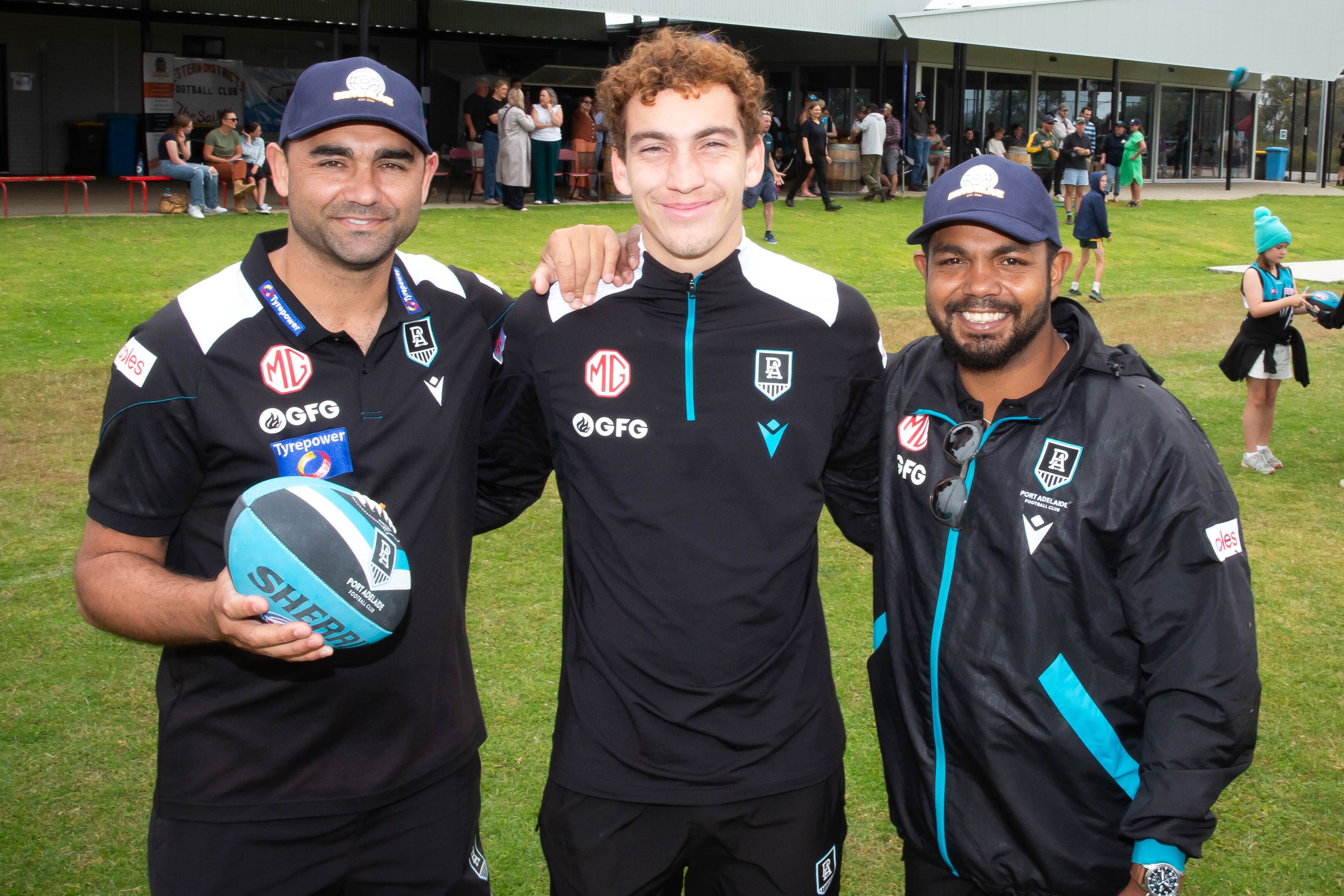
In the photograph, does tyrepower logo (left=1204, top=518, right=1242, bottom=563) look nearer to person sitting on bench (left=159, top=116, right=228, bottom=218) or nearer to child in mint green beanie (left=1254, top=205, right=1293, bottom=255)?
child in mint green beanie (left=1254, top=205, right=1293, bottom=255)

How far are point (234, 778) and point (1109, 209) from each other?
28.9 meters

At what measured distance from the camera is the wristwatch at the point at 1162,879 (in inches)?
95.0

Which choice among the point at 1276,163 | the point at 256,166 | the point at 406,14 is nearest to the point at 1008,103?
the point at 1276,163

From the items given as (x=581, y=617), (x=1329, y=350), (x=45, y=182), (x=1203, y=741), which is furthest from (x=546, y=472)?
(x=45, y=182)

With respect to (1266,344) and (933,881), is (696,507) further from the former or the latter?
(1266,344)

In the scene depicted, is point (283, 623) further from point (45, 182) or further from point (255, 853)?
point (45, 182)

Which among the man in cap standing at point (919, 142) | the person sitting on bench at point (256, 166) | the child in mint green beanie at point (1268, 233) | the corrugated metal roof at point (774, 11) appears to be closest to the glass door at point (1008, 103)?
the man in cap standing at point (919, 142)

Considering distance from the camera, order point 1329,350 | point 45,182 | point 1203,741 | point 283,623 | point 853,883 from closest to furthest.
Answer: point 283,623, point 1203,741, point 853,883, point 1329,350, point 45,182

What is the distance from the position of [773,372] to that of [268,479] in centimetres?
123

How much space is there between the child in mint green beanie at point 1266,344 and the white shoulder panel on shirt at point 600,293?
7821mm

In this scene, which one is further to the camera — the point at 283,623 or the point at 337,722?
the point at 337,722

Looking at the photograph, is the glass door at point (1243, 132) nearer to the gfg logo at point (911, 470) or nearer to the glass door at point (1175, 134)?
the glass door at point (1175, 134)

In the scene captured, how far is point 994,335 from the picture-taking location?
271 cm

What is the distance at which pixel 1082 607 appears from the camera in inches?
101
